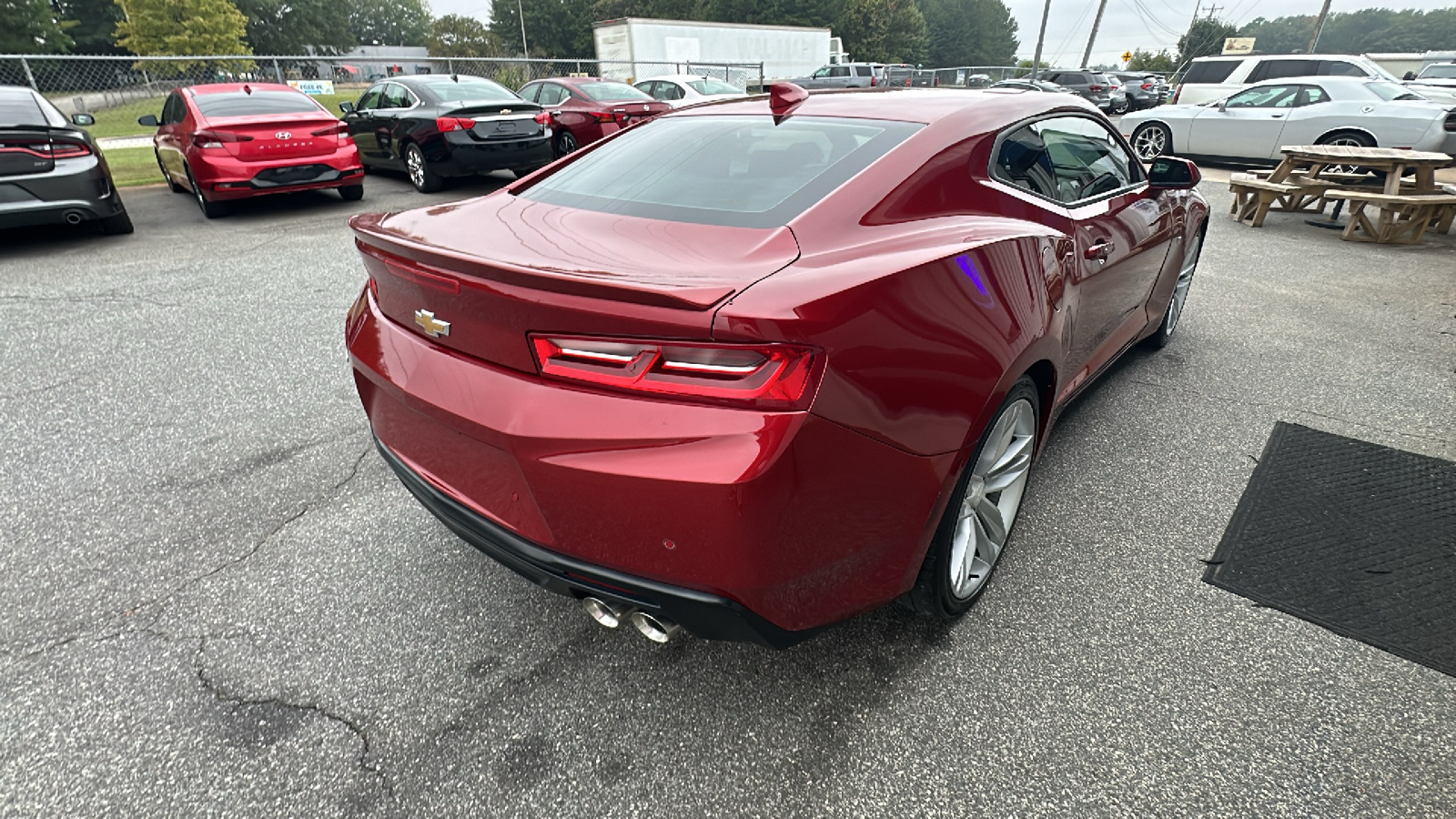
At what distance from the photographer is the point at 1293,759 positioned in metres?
1.77

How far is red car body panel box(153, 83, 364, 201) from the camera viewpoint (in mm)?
7566

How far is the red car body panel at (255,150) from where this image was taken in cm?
757

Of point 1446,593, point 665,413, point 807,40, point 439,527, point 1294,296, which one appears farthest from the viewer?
point 807,40

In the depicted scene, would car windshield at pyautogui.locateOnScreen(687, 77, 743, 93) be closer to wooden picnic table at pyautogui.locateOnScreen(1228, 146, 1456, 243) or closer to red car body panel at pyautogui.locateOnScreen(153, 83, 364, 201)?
red car body panel at pyautogui.locateOnScreen(153, 83, 364, 201)

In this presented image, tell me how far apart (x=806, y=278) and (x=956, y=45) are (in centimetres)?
10317

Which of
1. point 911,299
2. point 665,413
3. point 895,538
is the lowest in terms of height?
point 895,538

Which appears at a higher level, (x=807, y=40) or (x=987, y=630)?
(x=807, y=40)

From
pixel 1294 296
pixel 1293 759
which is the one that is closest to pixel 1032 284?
pixel 1293 759

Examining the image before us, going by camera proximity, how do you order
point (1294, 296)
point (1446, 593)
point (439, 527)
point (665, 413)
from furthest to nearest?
point (1294, 296), point (439, 527), point (1446, 593), point (665, 413)

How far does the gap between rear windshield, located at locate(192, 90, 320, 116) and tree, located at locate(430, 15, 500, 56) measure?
2369 inches

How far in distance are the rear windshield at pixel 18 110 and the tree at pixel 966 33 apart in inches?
3607

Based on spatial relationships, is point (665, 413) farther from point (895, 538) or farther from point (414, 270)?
point (414, 270)

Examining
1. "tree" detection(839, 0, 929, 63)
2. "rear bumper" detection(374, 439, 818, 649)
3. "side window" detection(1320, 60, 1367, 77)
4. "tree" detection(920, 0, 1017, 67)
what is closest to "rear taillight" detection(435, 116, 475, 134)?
"rear bumper" detection(374, 439, 818, 649)

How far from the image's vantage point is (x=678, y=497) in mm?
1436
